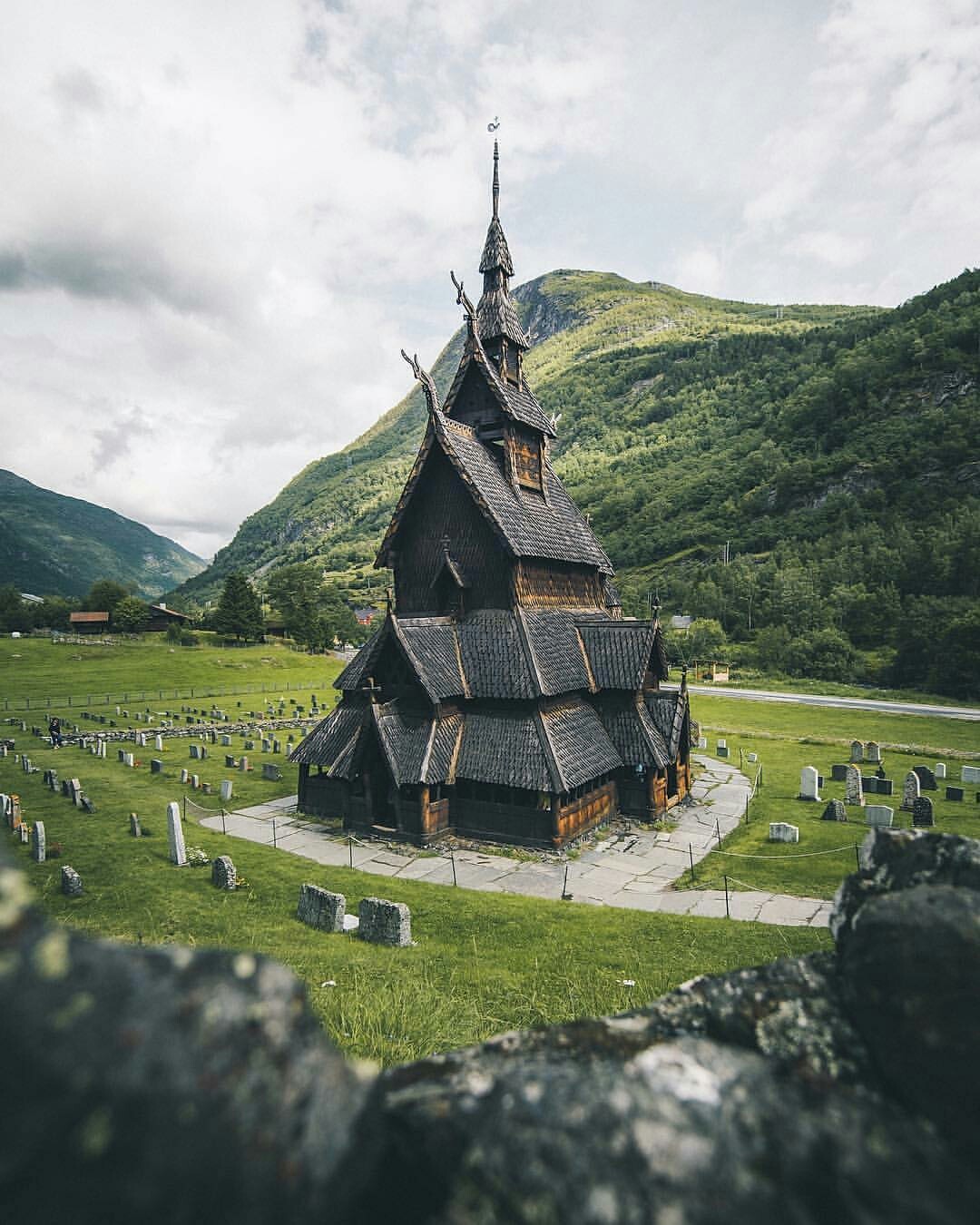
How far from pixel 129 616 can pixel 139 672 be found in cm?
3469

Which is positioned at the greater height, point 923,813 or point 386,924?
point 386,924

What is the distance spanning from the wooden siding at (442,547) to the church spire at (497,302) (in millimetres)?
5396

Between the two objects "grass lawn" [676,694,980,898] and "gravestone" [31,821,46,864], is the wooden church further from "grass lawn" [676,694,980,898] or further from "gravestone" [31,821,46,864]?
"gravestone" [31,821,46,864]

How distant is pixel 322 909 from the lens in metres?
12.6

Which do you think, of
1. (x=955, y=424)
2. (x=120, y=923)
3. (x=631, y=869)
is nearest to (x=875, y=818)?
(x=631, y=869)

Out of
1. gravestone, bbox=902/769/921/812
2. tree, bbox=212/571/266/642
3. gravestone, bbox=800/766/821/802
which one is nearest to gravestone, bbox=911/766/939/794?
gravestone, bbox=902/769/921/812

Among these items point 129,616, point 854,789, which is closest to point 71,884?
point 854,789

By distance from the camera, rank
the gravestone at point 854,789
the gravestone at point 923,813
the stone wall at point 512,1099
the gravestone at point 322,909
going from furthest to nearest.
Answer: the gravestone at point 854,789, the gravestone at point 923,813, the gravestone at point 322,909, the stone wall at point 512,1099

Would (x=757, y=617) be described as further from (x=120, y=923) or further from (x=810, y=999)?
(x=810, y=999)

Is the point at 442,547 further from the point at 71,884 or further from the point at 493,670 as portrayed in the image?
the point at 71,884

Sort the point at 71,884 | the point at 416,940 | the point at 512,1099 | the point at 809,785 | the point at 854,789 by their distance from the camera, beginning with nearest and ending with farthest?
1. the point at 512,1099
2. the point at 416,940
3. the point at 71,884
4. the point at 854,789
5. the point at 809,785

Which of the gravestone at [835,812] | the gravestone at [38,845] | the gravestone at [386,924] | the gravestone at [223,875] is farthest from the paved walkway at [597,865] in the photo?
the gravestone at [38,845]

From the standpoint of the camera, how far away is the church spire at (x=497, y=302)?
2350 cm

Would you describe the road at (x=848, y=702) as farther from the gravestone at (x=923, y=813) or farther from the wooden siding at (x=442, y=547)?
the wooden siding at (x=442, y=547)
